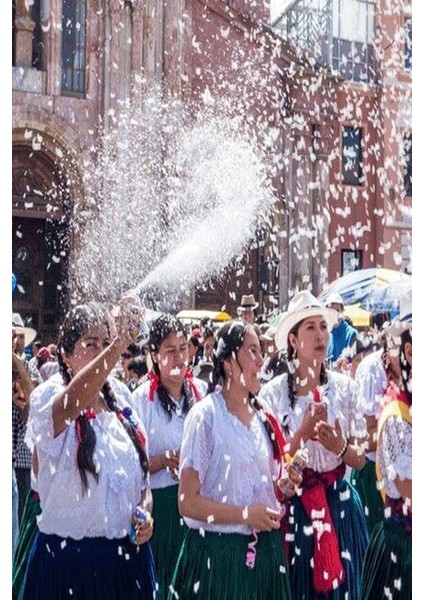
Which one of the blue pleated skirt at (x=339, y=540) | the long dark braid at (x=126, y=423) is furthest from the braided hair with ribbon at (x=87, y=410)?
the blue pleated skirt at (x=339, y=540)

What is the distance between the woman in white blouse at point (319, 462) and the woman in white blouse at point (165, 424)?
0.84 ft

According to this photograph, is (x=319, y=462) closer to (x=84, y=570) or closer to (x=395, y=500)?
(x=395, y=500)

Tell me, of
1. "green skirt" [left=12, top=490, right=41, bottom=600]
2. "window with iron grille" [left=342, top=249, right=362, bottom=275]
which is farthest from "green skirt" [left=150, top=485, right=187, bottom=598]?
"window with iron grille" [left=342, top=249, right=362, bottom=275]

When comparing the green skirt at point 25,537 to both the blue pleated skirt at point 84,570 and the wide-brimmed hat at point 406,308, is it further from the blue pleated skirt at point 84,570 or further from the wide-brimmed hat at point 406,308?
the wide-brimmed hat at point 406,308

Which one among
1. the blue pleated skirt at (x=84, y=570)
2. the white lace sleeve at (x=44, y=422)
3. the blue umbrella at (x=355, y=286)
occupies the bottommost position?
the blue pleated skirt at (x=84, y=570)

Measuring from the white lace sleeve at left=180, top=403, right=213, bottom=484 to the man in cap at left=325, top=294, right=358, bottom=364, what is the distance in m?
0.98

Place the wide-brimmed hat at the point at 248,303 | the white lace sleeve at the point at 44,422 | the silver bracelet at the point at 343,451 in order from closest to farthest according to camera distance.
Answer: the white lace sleeve at the point at 44,422, the silver bracelet at the point at 343,451, the wide-brimmed hat at the point at 248,303

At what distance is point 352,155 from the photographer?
2711 mm

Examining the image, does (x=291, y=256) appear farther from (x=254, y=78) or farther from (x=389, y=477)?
(x=389, y=477)

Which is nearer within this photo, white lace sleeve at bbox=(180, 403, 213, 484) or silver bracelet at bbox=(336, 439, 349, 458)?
white lace sleeve at bbox=(180, 403, 213, 484)

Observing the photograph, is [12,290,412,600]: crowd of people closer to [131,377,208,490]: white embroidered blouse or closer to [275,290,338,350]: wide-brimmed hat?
[275,290,338,350]: wide-brimmed hat

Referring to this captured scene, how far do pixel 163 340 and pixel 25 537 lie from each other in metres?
0.64

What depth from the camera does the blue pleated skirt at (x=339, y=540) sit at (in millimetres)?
1895

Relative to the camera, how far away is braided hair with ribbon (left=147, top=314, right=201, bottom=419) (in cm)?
208
